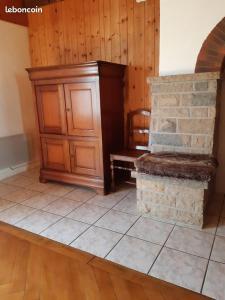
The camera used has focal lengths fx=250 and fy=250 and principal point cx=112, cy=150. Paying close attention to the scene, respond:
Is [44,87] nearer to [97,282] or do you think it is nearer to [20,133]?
[20,133]

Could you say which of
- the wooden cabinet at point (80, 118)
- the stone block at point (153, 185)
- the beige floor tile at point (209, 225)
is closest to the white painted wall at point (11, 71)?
the wooden cabinet at point (80, 118)

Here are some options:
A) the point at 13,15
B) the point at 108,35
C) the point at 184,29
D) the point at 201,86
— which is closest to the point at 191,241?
the point at 201,86

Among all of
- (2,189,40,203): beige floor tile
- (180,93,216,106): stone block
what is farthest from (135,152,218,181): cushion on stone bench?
(2,189,40,203): beige floor tile

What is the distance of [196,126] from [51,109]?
68.9 inches

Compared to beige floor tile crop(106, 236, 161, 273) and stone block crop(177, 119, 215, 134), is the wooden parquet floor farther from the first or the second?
stone block crop(177, 119, 215, 134)

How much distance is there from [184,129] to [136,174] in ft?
2.06

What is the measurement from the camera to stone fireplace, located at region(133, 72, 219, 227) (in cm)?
212

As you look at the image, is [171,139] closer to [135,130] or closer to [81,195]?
[135,130]

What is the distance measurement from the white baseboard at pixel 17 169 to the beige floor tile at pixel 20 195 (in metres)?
0.64

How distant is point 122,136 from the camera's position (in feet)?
10.7

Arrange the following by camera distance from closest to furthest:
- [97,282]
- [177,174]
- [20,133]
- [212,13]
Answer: [97,282] < [177,174] < [212,13] < [20,133]

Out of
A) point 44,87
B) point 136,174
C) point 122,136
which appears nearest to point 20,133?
point 44,87

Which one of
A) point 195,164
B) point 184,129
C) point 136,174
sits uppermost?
point 184,129

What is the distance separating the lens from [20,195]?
3.04m
